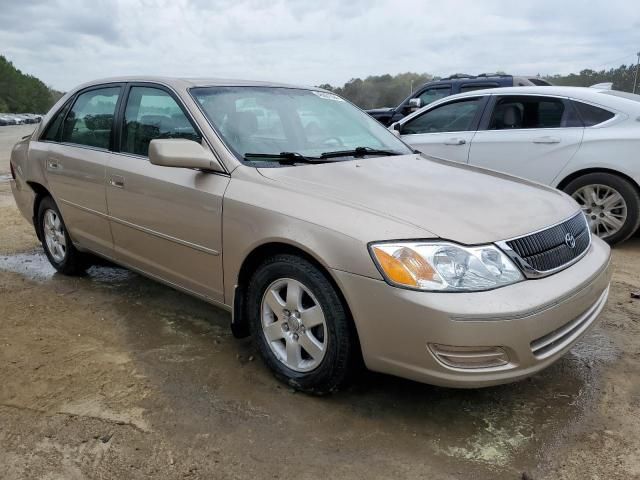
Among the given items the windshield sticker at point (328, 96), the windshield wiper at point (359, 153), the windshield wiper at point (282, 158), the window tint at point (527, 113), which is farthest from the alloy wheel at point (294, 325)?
the window tint at point (527, 113)

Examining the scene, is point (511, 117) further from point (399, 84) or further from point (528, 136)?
point (399, 84)

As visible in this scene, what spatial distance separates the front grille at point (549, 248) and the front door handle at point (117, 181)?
2.50 m

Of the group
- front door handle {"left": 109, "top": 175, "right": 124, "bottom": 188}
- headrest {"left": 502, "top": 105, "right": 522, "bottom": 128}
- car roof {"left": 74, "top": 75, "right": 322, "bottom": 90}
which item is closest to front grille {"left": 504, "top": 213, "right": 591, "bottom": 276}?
car roof {"left": 74, "top": 75, "right": 322, "bottom": 90}

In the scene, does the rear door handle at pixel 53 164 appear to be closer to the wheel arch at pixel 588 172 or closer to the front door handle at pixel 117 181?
the front door handle at pixel 117 181

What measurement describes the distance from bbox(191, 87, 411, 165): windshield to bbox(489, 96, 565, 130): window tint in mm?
2562

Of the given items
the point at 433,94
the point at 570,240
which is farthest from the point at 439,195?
the point at 433,94

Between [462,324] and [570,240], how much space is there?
3.03 ft

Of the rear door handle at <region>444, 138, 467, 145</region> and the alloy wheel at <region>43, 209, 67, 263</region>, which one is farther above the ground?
the rear door handle at <region>444, 138, 467, 145</region>

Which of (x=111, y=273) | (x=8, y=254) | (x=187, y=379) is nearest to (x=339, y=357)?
(x=187, y=379)

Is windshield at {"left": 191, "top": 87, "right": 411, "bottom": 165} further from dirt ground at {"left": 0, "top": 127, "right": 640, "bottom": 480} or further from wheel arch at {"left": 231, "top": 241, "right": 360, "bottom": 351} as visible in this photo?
dirt ground at {"left": 0, "top": 127, "right": 640, "bottom": 480}

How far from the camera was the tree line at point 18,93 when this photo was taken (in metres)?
97.9

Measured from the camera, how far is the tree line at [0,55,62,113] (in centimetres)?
9794

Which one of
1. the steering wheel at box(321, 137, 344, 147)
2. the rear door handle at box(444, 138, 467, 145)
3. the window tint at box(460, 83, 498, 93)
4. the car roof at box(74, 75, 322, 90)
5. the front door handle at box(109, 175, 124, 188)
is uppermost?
the window tint at box(460, 83, 498, 93)

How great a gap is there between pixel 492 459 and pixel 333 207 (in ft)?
4.27
